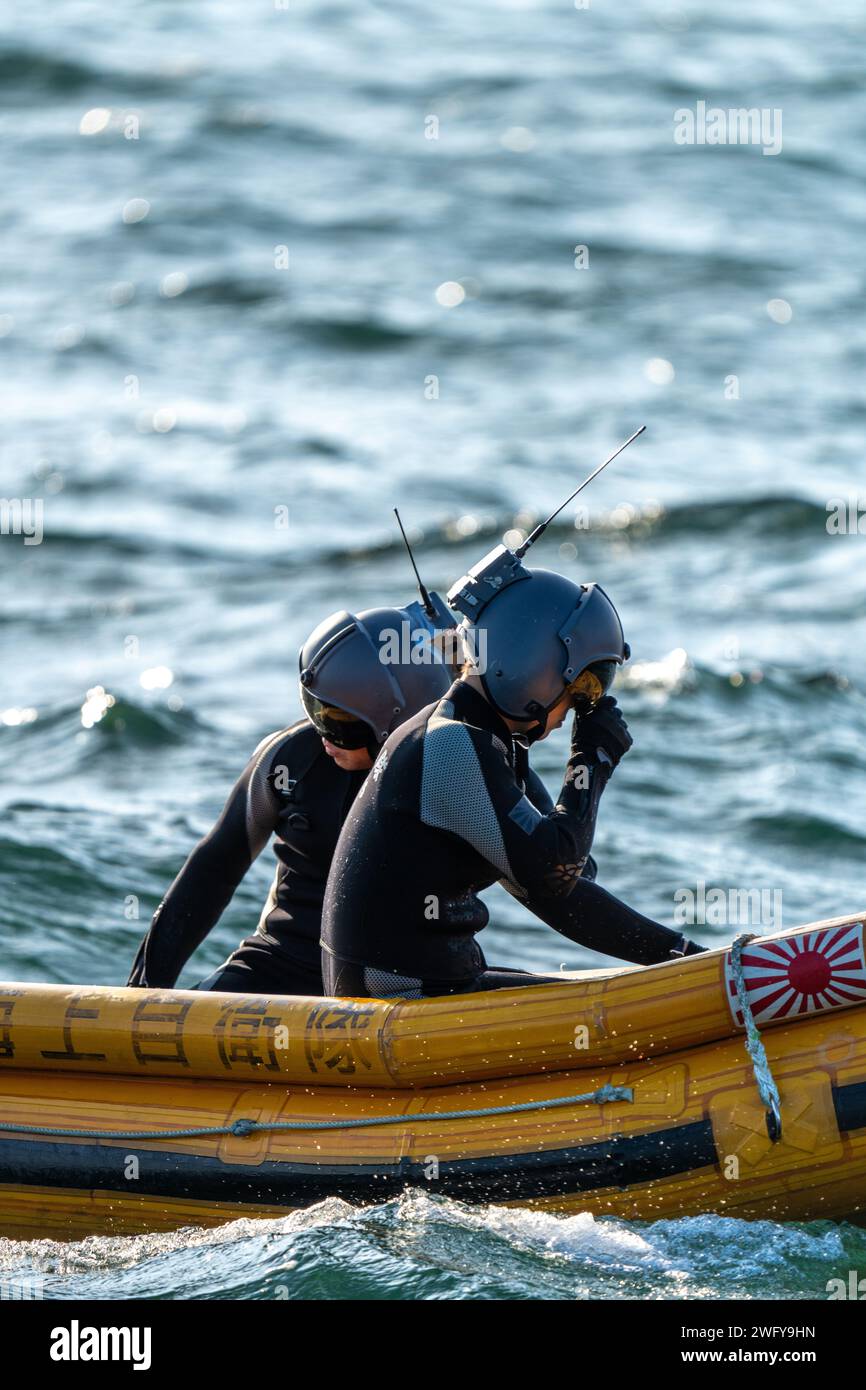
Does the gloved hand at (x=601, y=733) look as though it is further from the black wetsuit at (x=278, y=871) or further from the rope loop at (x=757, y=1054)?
the black wetsuit at (x=278, y=871)

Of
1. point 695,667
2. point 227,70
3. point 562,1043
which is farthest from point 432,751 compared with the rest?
point 227,70

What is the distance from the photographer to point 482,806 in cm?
548

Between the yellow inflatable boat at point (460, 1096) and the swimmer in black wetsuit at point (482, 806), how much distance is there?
0.73ft

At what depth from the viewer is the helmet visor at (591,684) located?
18.9 feet

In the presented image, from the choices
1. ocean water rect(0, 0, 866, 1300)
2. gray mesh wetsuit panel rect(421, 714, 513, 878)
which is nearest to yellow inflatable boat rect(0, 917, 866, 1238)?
ocean water rect(0, 0, 866, 1300)

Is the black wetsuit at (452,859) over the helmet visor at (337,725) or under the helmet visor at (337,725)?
under

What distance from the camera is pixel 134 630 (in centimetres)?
1552

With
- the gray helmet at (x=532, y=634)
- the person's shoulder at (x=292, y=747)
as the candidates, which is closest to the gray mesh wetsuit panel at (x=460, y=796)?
the gray helmet at (x=532, y=634)

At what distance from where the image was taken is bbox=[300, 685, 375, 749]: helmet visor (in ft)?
20.5

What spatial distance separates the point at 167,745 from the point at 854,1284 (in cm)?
819

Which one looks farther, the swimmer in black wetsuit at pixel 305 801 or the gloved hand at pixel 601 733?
the swimmer in black wetsuit at pixel 305 801

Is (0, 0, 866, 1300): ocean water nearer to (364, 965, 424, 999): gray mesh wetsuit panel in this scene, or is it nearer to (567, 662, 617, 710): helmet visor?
(364, 965, 424, 999): gray mesh wetsuit panel

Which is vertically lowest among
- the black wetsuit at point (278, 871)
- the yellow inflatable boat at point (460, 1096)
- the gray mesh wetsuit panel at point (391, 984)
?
the yellow inflatable boat at point (460, 1096)

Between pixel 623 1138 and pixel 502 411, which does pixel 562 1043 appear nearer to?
pixel 623 1138
